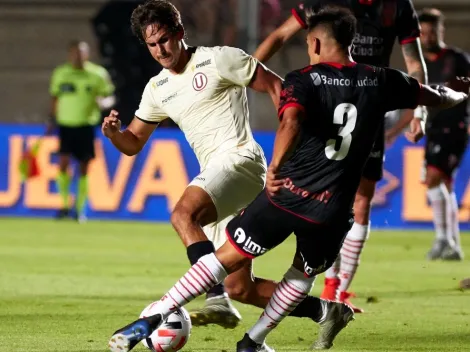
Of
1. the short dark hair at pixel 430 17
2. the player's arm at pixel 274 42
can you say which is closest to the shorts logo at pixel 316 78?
the player's arm at pixel 274 42

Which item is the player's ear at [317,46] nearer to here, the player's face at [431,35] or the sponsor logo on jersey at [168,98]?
the sponsor logo on jersey at [168,98]

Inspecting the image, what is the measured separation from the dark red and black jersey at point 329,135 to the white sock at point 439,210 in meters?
6.36

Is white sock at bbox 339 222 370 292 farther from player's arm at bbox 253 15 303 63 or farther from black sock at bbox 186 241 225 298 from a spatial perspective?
black sock at bbox 186 241 225 298

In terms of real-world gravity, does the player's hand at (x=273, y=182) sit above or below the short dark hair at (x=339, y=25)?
below

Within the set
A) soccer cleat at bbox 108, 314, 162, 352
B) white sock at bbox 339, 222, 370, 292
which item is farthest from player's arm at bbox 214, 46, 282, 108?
white sock at bbox 339, 222, 370, 292

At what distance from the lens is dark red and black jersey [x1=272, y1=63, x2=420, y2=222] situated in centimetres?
565

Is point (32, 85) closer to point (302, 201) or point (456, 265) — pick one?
point (456, 265)

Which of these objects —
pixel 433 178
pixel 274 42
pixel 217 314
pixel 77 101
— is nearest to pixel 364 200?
pixel 274 42

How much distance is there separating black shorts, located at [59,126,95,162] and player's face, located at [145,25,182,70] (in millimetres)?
9738

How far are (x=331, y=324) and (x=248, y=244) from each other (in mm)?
913

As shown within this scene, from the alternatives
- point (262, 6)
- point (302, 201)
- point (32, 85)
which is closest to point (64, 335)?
point (302, 201)

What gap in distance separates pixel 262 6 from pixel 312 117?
12090 mm

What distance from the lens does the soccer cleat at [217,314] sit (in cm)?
712

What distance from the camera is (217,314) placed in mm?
7125
